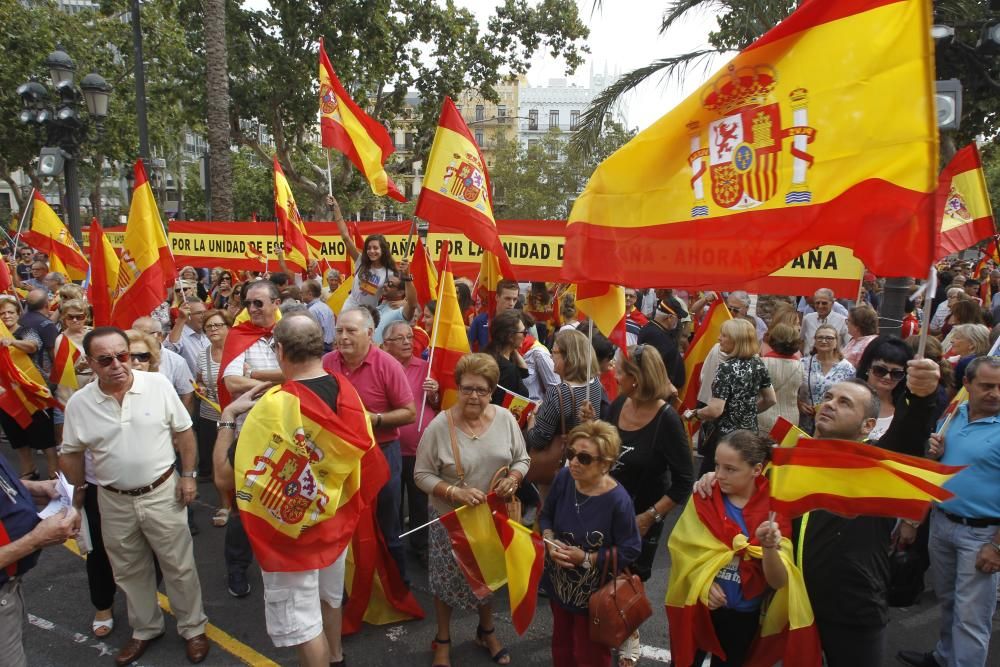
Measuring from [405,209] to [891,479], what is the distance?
49833mm

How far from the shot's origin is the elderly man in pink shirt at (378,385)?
410 cm

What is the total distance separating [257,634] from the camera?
418 centimetres

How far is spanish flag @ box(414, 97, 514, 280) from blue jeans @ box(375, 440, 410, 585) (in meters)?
1.51

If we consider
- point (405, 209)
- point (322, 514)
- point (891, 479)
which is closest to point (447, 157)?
point (322, 514)

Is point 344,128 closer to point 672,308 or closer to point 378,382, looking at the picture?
point 378,382

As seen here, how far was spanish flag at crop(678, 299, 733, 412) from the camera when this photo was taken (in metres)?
6.65

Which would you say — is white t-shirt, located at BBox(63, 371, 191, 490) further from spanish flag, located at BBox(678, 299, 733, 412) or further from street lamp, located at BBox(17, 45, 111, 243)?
street lamp, located at BBox(17, 45, 111, 243)

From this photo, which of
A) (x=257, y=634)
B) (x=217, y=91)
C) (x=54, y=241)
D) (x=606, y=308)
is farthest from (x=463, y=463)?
(x=217, y=91)

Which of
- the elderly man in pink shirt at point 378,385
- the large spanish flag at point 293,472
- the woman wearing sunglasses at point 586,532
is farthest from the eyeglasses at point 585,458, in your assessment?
the elderly man in pink shirt at point 378,385

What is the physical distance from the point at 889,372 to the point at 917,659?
162 centimetres

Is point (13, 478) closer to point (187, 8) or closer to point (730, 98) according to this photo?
point (730, 98)

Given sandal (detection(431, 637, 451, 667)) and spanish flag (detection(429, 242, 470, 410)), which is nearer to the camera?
sandal (detection(431, 637, 451, 667))

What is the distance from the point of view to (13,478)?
2.82m

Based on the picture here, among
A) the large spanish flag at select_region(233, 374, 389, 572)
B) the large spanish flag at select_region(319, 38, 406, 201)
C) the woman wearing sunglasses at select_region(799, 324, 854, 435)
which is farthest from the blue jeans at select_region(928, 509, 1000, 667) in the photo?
the large spanish flag at select_region(319, 38, 406, 201)
